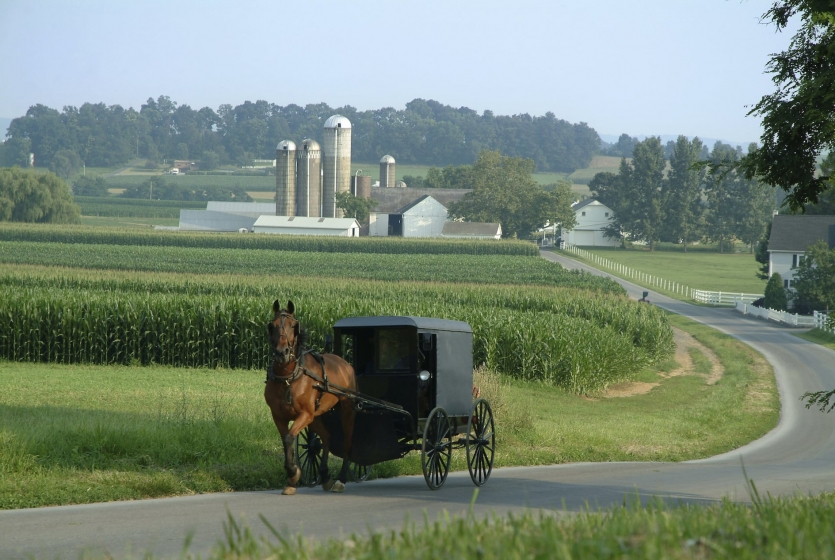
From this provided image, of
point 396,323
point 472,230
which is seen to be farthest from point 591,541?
point 472,230

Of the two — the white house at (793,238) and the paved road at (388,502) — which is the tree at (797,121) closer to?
the paved road at (388,502)

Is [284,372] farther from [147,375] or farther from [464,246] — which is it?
[464,246]

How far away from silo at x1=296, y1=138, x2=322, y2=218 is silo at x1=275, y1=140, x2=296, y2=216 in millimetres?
891

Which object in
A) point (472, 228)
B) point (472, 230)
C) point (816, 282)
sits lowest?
point (816, 282)

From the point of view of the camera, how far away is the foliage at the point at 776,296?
60750 mm

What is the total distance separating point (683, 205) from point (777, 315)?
71.1m

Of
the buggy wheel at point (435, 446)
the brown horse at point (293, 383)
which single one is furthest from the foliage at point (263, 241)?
the brown horse at point (293, 383)

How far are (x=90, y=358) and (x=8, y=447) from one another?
57.7 ft

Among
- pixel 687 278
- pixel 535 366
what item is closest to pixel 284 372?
pixel 535 366

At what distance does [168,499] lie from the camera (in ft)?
33.8

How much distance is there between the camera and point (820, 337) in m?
48.2

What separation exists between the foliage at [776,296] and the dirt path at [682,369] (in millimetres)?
13153

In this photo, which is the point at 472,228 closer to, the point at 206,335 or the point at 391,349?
the point at 206,335

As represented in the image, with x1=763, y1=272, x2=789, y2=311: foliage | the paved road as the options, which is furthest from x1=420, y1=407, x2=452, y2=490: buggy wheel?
x1=763, y1=272, x2=789, y2=311: foliage
